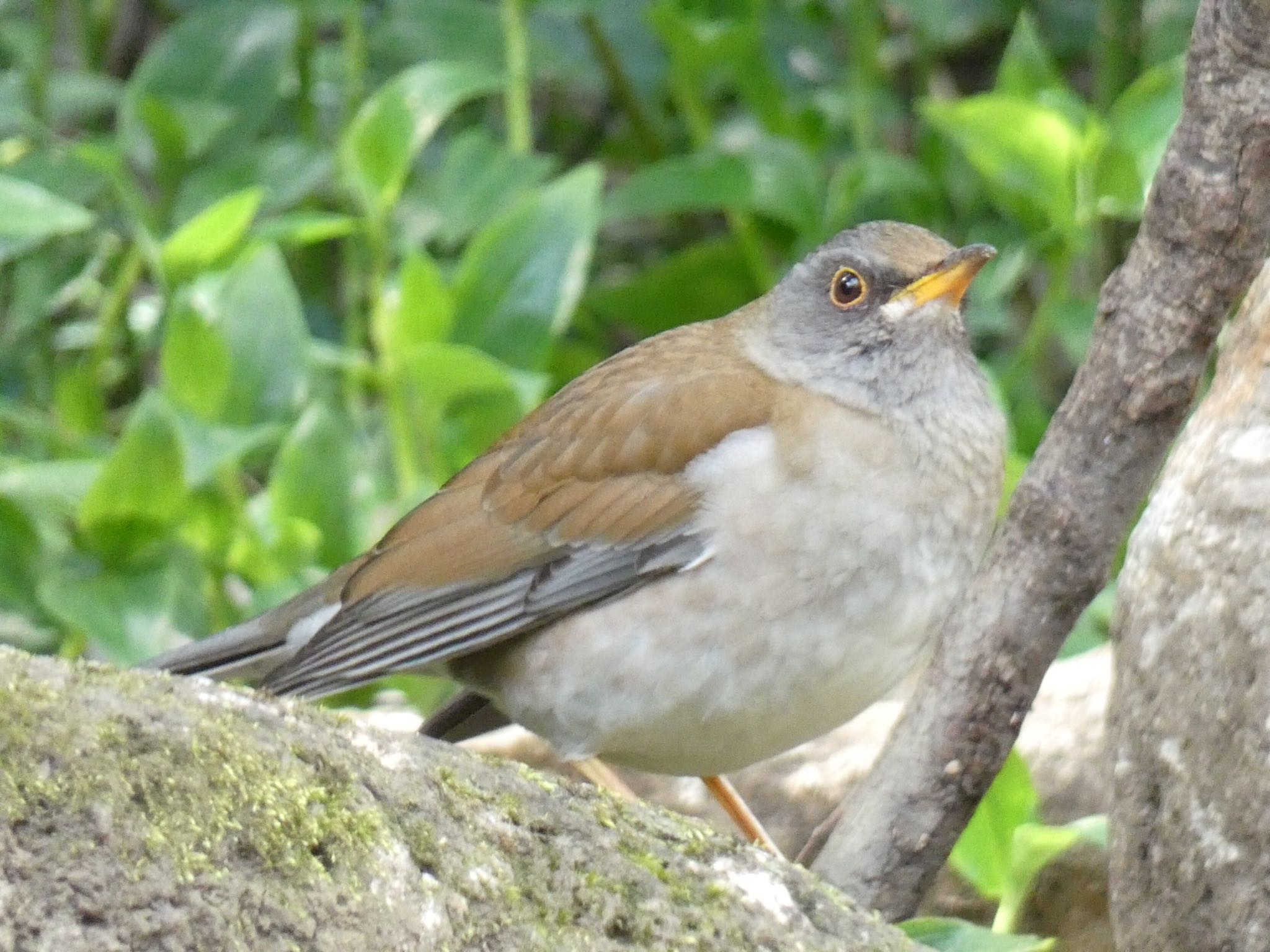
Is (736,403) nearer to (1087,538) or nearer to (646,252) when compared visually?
(1087,538)

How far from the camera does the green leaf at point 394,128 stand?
524cm

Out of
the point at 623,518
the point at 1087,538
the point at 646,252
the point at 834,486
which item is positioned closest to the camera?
the point at 1087,538

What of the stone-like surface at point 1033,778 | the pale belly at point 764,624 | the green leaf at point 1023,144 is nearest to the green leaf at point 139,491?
the stone-like surface at point 1033,778

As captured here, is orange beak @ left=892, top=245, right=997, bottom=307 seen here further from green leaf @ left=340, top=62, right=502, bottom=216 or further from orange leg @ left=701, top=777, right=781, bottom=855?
green leaf @ left=340, top=62, right=502, bottom=216

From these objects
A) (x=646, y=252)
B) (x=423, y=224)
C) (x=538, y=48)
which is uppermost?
(x=538, y=48)

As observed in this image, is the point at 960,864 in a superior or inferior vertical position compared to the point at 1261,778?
inferior

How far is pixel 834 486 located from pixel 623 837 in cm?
144

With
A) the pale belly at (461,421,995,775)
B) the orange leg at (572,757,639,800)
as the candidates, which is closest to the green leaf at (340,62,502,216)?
the pale belly at (461,421,995,775)

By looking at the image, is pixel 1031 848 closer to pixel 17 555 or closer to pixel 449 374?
pixel 449 374

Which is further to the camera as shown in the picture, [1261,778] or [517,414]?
[517,414]

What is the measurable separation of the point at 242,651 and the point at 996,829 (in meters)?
1.71

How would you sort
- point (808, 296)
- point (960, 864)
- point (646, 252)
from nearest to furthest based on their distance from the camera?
point (960, 864)
point (808, 296)
point (646, 252)

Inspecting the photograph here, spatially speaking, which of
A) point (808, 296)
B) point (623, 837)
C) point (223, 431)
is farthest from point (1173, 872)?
point (223, 431)

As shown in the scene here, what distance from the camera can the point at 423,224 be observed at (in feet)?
19.9
